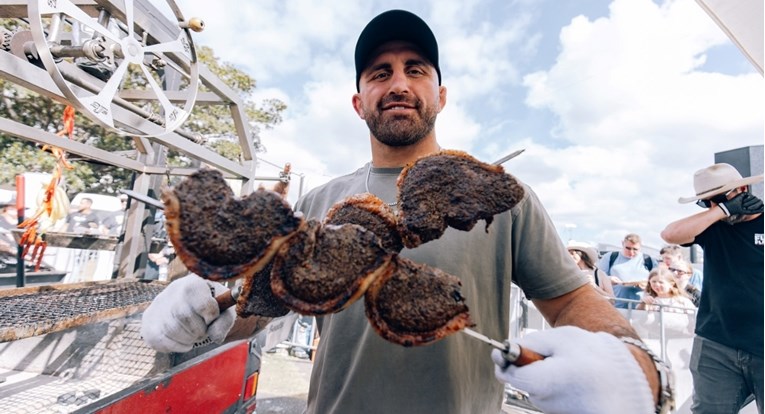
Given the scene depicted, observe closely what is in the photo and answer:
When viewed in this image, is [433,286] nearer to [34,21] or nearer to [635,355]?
[635,355]

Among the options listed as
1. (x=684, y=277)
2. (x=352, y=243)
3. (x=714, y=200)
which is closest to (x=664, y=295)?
(x=684, y=277)

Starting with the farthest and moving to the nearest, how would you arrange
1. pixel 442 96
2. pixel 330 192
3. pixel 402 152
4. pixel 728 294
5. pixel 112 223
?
pixel 112 223
pixel 728 294
pixel 442 96
pixel 330 192
pixel 402 152

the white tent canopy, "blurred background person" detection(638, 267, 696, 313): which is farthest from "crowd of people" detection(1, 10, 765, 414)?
"blurred background person" detection(638, 267, 696, 313)

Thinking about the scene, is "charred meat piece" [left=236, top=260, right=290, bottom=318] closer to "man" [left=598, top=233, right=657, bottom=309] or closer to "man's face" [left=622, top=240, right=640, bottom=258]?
"man" [left=598, top=233, right=657, bottom=309]

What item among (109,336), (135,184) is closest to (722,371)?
(109,336)

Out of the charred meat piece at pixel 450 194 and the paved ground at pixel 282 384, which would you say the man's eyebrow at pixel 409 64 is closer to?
the charred meat piece at pixel 450 194

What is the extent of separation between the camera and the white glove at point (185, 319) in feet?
5.11

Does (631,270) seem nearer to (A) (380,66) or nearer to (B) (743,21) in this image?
(B) (743,21)

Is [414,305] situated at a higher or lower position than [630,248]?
lower

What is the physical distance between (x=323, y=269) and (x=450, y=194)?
0.50 meters

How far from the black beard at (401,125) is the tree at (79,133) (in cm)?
605

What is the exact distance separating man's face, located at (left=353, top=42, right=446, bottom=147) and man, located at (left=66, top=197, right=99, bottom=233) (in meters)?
10.6

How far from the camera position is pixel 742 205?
349 cm

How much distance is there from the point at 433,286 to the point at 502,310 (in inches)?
28.4
